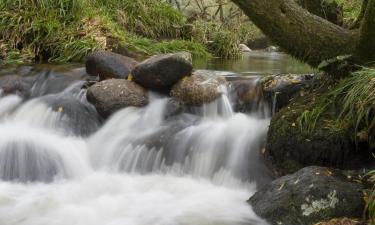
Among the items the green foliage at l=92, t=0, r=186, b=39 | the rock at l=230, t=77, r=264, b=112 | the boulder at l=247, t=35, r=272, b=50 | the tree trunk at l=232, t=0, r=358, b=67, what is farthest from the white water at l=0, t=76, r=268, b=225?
the boulder at l=247, t=35, r=272, b=50

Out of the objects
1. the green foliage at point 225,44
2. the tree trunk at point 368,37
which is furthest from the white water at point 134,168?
the green foliage at point 225,44

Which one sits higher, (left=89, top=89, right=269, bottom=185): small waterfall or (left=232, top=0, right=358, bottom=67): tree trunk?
(left=232, top=0, right=358, bottom=67): tree trunk

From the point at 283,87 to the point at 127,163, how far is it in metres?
1.68

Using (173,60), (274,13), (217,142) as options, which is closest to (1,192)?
(217,142)

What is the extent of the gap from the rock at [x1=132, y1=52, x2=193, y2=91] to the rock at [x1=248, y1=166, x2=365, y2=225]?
236 cm

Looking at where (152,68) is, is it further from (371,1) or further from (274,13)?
(371,1)

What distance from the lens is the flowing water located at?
3.68 metres

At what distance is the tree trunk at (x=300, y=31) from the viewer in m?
4.20

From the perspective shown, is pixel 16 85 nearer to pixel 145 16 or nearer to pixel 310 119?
pixel 310 119

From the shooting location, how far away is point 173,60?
5.36 m

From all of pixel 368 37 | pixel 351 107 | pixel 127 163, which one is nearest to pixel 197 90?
pixel 127 163

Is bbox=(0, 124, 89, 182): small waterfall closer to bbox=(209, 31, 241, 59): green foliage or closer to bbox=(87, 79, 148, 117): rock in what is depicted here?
bbox=(87, 79, 148, 117): rock

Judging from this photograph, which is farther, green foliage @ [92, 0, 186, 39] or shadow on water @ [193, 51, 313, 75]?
green foliage @ [92, 0, 186, 39]

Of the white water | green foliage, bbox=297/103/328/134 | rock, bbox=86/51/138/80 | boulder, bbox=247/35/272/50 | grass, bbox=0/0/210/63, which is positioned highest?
grass, bbox=0/0/210/63
